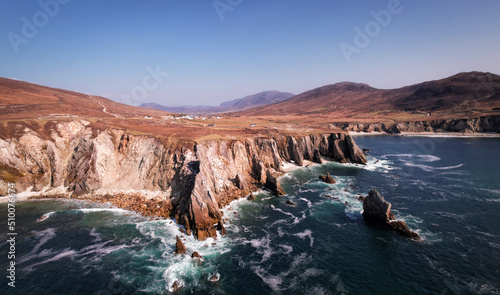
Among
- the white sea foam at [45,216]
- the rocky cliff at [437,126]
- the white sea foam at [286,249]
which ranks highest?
the rocky cliff at [437,126]

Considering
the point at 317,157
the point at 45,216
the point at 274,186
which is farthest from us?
the point at 317,157

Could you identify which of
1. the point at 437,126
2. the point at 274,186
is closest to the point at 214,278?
the point at 274,186

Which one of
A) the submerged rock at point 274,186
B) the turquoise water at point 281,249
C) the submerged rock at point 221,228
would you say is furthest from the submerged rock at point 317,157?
the submerged rock at point 221,228

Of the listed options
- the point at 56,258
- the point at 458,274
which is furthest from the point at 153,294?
the point at 458,274

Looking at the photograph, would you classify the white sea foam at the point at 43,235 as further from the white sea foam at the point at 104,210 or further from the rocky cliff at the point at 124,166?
the rocky cliff at the point at 124,166

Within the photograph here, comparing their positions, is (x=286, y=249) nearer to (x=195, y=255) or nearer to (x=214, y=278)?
(x=214, y=278)

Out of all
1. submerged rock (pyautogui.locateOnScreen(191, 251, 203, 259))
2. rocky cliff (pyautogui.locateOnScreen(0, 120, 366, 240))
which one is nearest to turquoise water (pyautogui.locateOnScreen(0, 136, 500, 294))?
submerged rock (pyautogui.locateOnScreen(191, 251, 203, 259))

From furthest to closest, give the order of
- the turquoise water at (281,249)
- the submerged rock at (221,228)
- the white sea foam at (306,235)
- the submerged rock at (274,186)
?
1. the submerged rock at (274,186)
2. the submerged rock at (221,228)
3. the white sea foam at (306,235)
4. the turquoise water at (281,249)

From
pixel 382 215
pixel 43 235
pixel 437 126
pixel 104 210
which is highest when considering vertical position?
pixel 437 126
